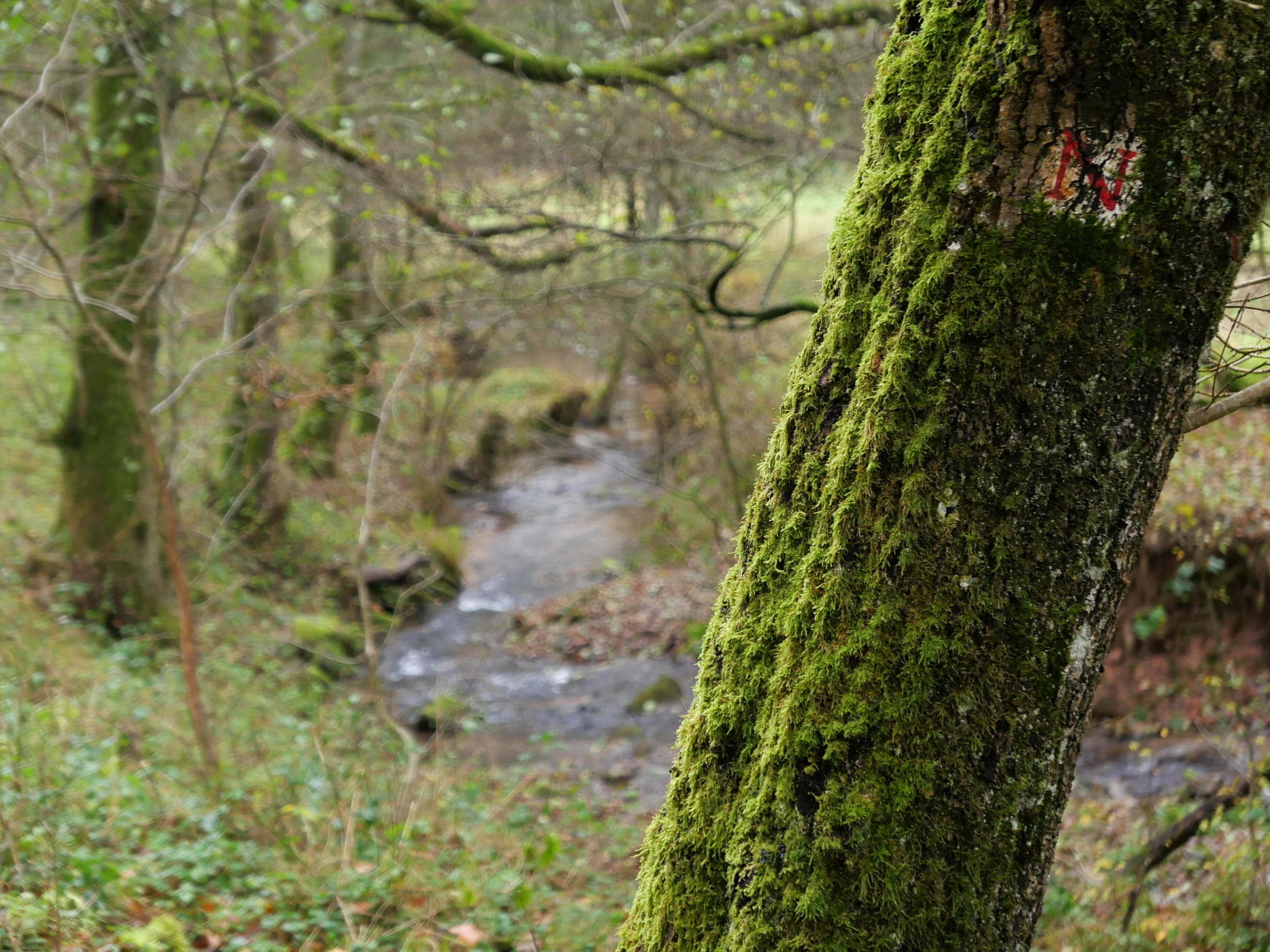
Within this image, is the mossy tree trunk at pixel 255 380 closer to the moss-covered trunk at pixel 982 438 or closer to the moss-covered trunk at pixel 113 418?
the moss-covered trunk at pixel 113 418

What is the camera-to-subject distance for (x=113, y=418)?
8.26m

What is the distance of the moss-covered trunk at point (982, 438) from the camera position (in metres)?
1.24

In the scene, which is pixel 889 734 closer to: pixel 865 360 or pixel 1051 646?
pixel 1051 646

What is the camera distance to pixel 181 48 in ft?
24.1

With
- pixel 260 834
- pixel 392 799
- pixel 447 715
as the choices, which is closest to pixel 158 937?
pixel 260 834

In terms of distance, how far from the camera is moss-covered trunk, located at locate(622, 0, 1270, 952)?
4.07 feet

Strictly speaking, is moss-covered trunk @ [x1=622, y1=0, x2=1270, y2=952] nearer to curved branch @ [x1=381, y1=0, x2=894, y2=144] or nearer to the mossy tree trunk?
curved branch @ [x1=381, y1=0, x2=894, y2=144]

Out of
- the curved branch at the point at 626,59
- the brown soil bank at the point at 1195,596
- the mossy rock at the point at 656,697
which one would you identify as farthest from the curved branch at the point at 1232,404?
the mossy rock at the point at 656,697

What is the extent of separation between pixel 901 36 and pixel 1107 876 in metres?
4.85

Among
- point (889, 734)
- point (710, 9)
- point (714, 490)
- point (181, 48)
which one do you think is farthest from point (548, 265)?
point (889, 734)

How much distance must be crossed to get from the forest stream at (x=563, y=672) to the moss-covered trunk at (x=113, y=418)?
3119 mm

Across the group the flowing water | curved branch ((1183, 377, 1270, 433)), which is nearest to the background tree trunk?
the flowing water

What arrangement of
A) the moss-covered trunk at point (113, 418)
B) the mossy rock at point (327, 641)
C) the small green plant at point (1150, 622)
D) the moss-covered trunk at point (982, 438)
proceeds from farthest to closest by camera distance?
1. the mossy rock at point (327, 641)
2. the moss-covered trunk at point (113, 418)
3. the small green plant at point (1150, 622)
4. the moss-covered trunk at point (982, 438)

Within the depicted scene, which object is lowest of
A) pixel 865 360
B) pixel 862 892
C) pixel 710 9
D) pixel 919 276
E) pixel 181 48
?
pixel 862 892
